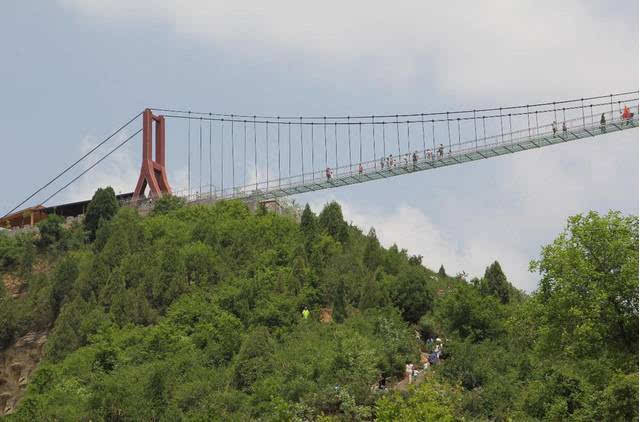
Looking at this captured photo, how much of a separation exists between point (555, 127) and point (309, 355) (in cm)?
1356

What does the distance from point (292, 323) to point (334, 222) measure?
9.02 m

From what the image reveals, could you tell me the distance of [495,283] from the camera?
43250 mm

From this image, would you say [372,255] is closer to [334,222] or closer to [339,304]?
[334,222]

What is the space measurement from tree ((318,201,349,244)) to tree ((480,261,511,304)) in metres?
6.99

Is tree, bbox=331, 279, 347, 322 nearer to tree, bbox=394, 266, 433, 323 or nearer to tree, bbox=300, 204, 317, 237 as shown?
tree, bbox=394, 266, 433, 323

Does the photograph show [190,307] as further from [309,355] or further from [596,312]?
[596,312]

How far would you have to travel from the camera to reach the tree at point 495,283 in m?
42.8

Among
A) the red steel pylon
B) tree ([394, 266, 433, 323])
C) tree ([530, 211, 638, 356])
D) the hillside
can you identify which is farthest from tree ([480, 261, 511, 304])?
the red steel pylon

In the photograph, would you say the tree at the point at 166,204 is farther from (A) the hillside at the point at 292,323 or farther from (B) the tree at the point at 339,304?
(B) the tree at the point at 339,304

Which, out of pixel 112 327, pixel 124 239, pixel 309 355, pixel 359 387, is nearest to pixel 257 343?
pixel 309 355

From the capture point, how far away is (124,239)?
155ft

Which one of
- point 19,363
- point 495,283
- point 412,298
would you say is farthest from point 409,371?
point 19,363

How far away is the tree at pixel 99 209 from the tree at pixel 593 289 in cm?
3008

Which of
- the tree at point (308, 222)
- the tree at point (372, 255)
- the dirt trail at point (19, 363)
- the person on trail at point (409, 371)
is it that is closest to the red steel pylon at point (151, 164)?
the tree at point (308, 222)
